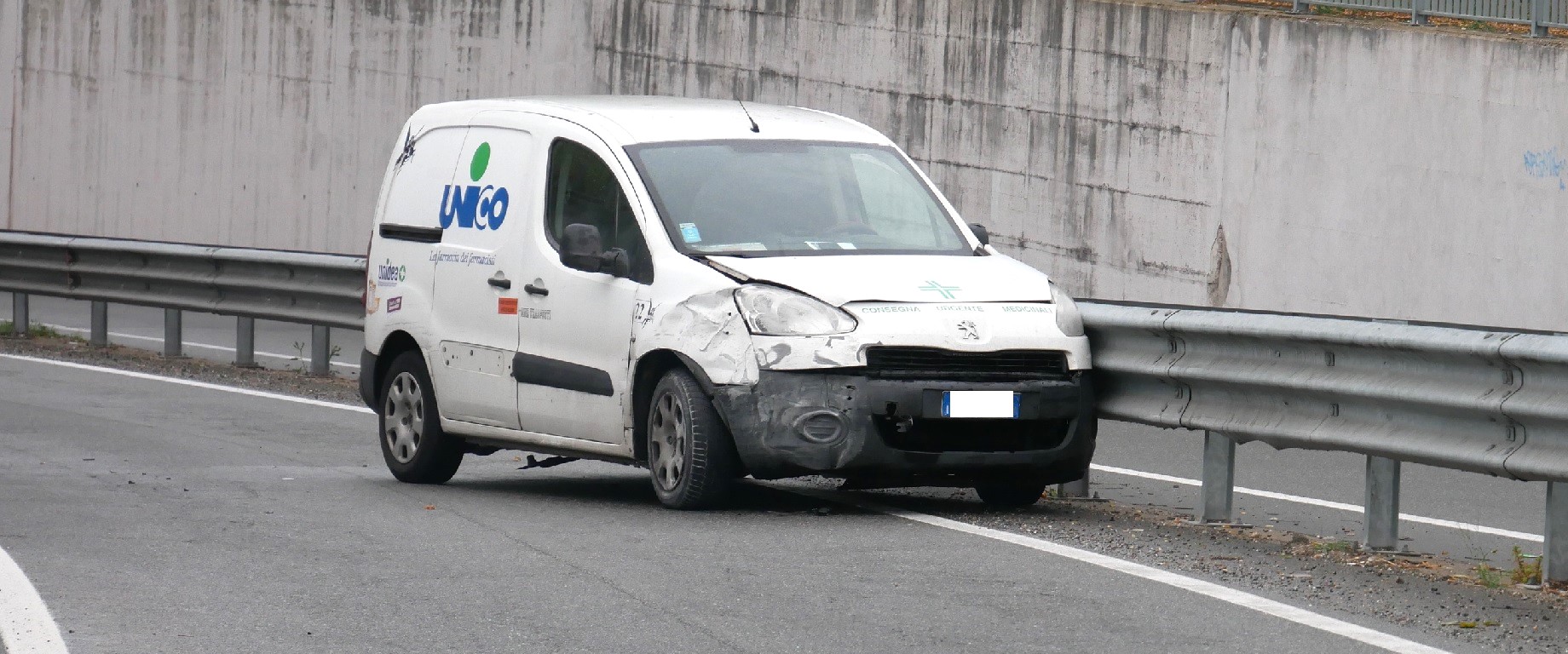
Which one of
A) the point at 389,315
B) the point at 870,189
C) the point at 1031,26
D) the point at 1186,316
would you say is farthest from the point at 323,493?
the point at 1031,26

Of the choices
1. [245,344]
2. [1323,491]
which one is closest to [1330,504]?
[1323,491]

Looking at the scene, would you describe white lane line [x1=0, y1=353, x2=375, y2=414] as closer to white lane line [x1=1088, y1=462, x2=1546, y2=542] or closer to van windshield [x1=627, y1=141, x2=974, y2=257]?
white lane line [x1=1088, y1=462, x2=1546, y2=542]

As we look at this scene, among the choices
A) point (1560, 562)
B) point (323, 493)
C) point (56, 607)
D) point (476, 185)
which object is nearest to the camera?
point (56, 607)

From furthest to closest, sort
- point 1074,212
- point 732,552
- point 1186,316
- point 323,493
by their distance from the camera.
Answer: point 1074,212 → point 323,493 → point 1186,316 → point 732,552

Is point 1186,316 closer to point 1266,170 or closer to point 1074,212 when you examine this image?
point 1266,170

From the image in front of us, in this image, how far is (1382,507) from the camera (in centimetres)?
792

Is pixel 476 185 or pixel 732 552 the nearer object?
pixel 732 552

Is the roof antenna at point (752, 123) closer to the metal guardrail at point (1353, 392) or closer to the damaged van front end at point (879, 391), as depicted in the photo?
the damaged van front end at point (879, 391)

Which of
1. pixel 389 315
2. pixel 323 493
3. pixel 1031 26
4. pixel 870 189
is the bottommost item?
pixel 323 493

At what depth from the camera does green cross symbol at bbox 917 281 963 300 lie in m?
8.74

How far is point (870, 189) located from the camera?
979 cm

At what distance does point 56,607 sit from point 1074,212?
14586mm

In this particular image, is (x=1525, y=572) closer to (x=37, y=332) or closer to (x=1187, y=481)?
(x=1187, y=481)

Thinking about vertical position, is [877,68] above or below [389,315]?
above
